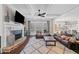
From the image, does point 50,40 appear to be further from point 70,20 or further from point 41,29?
point 70,20

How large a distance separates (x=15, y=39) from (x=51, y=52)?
1.13 meters

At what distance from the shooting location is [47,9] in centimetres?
334

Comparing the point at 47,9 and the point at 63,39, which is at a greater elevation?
the point at 47,9

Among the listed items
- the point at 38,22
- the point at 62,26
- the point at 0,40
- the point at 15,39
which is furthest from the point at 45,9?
the point at 0,40

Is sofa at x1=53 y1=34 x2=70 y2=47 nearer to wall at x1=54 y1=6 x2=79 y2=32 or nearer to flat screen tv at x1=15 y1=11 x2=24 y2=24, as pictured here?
wall at x1=54 y1=6 x2=79 y2=32

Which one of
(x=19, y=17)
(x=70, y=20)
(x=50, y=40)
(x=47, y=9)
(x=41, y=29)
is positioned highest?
(x=47, y=9)

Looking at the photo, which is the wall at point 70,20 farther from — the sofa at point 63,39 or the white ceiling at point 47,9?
the sofa at point 63,39

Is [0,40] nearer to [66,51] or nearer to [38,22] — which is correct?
[38,22]

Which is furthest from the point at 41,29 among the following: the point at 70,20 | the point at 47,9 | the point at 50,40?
the point at 70,20

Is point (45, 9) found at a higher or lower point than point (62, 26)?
higher

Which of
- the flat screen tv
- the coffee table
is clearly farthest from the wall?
the flat screen tv

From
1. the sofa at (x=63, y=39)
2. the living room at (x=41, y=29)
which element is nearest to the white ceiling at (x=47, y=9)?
the living room at (x=41, y=29)

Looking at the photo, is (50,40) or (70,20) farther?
(50,40)
